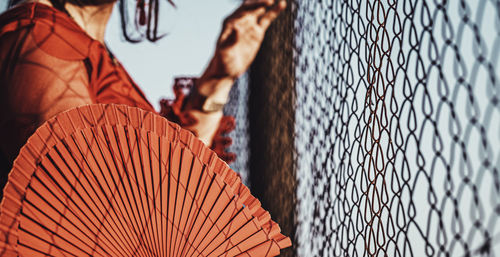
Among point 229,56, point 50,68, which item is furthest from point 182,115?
point 50,68

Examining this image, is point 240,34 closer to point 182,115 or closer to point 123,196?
point 182,115

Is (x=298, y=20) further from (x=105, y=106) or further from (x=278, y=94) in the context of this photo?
(x=105, y=106)

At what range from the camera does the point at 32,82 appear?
22.9 inches

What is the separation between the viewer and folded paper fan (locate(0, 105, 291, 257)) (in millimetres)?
468

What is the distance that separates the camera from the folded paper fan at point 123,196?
468 millimetres

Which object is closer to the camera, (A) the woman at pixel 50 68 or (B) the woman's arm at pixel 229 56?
(A) the woman at pixel 50 68

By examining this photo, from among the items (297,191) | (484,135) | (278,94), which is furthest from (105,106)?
(278,94)

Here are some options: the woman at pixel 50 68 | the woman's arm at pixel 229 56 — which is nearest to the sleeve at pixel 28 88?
the woman at pixel 50 68

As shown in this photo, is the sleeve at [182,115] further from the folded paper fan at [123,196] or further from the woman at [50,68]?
the folded paper fan at [123,196]

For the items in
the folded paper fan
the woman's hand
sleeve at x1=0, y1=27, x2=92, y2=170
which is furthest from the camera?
the woman's hand

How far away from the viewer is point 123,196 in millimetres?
513

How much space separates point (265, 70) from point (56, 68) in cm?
79

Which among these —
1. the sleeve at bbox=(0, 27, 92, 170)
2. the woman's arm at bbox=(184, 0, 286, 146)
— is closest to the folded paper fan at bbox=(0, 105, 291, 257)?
the sleeve at bbox=(0, 27, 92, 170)

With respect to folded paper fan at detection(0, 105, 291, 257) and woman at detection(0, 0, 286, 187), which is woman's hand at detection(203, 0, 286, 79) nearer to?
woman at detection(0, 0, 286, 187)
